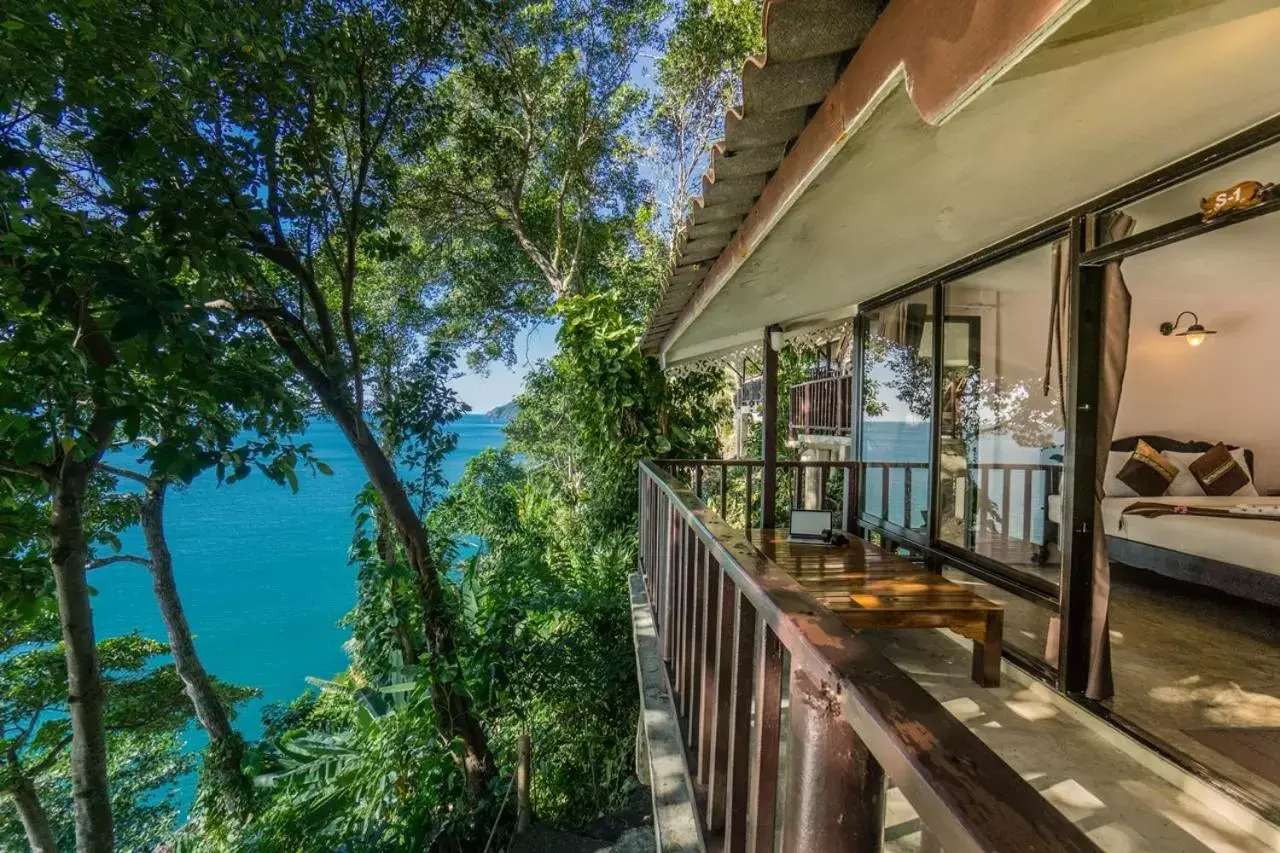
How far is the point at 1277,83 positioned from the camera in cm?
148

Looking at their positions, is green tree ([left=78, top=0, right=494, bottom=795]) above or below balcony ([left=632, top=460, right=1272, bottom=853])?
above

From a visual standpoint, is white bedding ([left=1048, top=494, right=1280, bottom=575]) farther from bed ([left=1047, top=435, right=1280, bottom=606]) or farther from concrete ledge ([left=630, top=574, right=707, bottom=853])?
concrete ledge ([left=630, top=574, right=707, bottom=853])

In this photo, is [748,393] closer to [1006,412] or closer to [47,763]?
[1006,412]

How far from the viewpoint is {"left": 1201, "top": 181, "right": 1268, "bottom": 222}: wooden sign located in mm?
1720

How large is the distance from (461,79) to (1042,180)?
876cm

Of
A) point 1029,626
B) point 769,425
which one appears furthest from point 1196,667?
point 769,425

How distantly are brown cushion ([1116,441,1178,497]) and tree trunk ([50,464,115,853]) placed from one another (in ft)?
Result: 26.5

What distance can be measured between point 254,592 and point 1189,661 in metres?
40.4

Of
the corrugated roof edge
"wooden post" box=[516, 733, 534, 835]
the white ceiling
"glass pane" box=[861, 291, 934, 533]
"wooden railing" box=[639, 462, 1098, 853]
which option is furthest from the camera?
"wooden post" box=[516, 733, 534, 835]

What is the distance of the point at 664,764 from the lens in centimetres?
210

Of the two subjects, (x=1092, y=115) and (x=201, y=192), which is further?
(x=201, y=192)

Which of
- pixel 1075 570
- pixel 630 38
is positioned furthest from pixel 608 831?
pixel 630 38

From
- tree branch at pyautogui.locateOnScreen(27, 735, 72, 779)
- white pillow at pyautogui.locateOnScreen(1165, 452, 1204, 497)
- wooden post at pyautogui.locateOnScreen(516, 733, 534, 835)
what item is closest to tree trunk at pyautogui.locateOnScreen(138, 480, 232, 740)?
tree branch at pyautogui.locateOnScreen(27, 735, 72, 779)

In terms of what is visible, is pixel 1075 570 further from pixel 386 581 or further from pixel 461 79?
pixel 461 79
